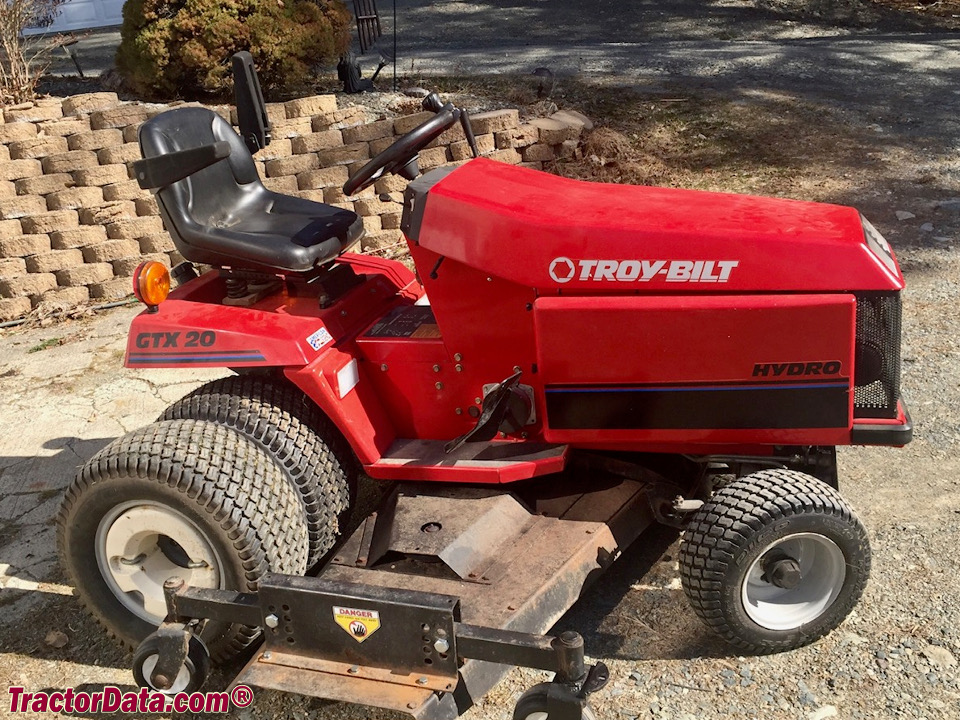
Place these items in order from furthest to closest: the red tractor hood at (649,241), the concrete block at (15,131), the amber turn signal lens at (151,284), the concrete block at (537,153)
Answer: the concrete block at (537,153), the concrete block at (15,131), the amber turn signal lens at (151,284), the red tractor hood at (649,241)

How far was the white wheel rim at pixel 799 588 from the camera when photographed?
2.86 metres

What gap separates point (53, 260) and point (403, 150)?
3727 millimetres

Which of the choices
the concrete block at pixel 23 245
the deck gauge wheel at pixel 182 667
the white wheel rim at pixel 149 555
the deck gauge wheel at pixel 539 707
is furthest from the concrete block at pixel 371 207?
the deck gauge wheel at pixel 539 707

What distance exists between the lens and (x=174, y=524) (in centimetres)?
295

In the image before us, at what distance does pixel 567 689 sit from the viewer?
244 centimetres

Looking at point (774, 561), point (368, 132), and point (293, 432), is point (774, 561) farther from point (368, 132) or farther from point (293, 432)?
point (368, 132)

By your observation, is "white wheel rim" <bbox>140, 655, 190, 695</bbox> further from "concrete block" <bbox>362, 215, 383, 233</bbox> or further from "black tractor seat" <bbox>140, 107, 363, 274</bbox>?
"concrete block" <bbox>362, 215, 383, 233</bbox>

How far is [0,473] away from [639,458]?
9.46 ft

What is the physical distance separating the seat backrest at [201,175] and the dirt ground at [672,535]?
1420mm

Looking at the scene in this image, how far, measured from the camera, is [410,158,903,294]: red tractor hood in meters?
2.69

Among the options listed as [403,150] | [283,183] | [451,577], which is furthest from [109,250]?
[451,577]

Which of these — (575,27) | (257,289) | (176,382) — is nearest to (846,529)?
(257,289)

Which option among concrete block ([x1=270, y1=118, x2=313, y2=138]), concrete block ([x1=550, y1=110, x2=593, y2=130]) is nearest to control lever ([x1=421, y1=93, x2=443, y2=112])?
concrete block ([x1=270, y1=118, x2=313, y2=138])

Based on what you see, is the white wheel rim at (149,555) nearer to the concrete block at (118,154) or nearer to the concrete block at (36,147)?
the concrete block at (118,154)
